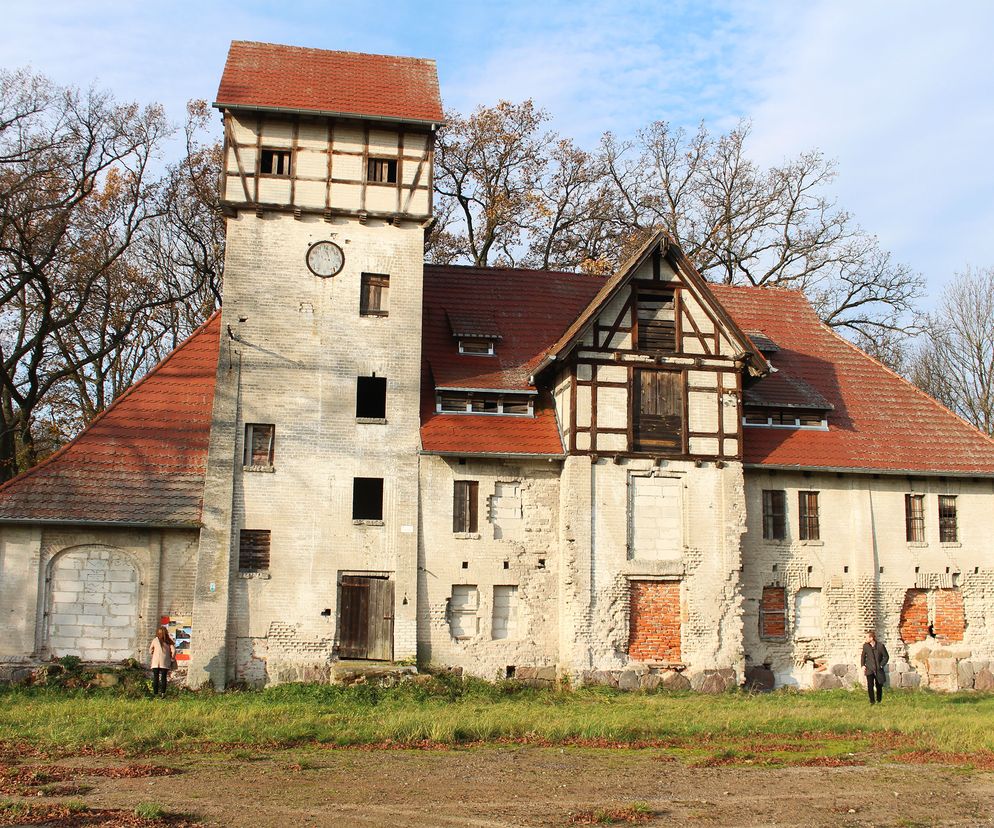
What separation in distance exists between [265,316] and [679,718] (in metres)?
12.3

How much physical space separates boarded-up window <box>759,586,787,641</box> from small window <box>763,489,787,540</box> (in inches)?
50.5

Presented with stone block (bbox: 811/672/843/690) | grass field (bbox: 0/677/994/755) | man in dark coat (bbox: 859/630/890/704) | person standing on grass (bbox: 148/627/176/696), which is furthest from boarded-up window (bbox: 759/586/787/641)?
person standing on grass (bbox: 148/627/176/696)

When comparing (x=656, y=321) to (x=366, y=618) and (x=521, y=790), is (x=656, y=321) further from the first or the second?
(x=521, y=790)

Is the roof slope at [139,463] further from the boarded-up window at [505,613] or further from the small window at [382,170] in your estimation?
the boarded-up window at [505,613]

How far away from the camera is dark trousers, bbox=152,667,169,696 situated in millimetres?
20516

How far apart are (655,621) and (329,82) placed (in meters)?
14.6

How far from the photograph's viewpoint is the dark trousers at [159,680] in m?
20.5

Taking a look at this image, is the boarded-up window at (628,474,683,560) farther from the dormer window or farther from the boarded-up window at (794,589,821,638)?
the dormer window

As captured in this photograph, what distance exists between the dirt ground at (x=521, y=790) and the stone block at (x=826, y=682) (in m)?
9.05

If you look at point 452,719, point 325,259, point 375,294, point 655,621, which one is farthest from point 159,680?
point 655,621

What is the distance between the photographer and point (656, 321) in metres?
24.0

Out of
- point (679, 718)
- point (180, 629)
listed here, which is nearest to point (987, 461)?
point (679, 718)

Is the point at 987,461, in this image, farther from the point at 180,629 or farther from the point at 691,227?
the point at 180,629

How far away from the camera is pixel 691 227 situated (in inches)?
1543
